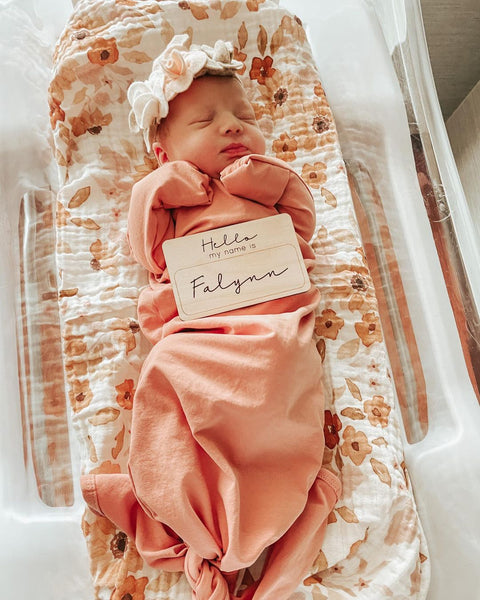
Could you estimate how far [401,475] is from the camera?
106 centimetres

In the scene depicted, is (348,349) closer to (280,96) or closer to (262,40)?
(280,96)

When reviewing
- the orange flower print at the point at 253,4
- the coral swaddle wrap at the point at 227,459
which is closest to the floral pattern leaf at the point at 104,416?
the coral swaddle wrap at the point at 227,459

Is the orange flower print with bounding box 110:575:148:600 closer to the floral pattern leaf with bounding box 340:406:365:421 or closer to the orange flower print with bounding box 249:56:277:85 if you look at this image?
the floral pattern leaf with bounding box 340:406:365:421

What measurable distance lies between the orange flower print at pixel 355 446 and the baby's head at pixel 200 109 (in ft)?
1.76

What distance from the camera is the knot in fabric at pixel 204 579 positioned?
2.91 ft

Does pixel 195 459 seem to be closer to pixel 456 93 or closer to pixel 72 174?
pixel 72 174

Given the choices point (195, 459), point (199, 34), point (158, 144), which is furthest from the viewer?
point (199, 34)

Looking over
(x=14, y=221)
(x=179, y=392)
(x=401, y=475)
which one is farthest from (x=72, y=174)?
(x=401, y=475)

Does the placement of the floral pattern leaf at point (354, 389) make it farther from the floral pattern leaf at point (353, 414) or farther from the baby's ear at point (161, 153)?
the baby's ear at point (161, 153)

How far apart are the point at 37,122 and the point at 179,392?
82 cm

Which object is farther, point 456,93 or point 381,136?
point 456,93

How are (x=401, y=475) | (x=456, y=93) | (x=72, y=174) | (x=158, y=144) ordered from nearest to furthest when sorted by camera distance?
(x=401, y=475), (x=158, y=144), (x=72, y=174), (x=456, y=93)

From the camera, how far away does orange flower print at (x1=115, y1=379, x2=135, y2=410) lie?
3.67ft

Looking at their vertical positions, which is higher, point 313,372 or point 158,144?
point 158,144
